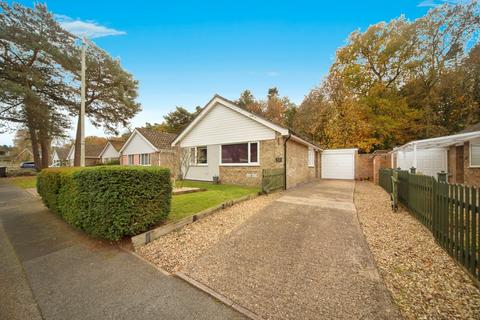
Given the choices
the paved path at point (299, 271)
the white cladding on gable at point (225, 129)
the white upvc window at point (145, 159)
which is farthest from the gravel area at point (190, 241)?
the white upvc window at point (145, 159)

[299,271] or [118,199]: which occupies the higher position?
[118,199]

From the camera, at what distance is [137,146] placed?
21.3 metres

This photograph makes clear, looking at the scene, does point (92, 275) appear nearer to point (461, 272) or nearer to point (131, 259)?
point (131, 259)

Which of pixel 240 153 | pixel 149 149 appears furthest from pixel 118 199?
pixel 149 149

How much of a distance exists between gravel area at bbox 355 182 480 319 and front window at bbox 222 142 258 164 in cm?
699

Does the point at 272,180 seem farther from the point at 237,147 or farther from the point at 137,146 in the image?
the point at 137,146

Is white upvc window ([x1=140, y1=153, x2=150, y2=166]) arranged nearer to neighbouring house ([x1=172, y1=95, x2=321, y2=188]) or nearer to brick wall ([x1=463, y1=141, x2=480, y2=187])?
neighbouring house ([x1=172, y1=95, x2=321, y2=188])

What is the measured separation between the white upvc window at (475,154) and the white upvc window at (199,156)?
14920 millimetres

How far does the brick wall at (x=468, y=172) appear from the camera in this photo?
31.5ft

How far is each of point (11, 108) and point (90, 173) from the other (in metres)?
22.5

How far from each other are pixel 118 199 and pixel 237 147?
8.35 m

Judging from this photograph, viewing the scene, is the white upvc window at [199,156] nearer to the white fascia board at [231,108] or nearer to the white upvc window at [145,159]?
the white fascia board at [231,108]

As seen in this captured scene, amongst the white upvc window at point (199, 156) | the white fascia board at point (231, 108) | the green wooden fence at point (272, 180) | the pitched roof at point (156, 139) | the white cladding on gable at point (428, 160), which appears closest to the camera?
the green wooden fence at point (272, 180)

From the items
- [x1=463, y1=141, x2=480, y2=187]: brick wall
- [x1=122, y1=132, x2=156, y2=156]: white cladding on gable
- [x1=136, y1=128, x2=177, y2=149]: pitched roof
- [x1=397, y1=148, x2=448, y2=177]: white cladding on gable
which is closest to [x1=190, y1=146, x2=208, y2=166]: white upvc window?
[x1=136, y1=128, x2=177, y2=149]: pitched roof
